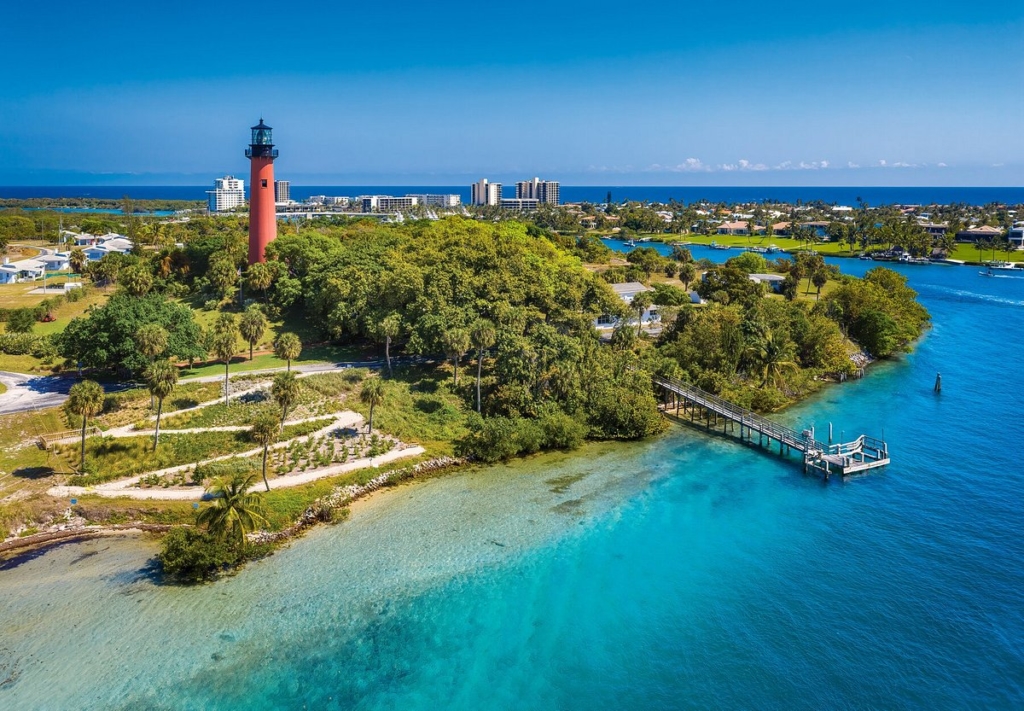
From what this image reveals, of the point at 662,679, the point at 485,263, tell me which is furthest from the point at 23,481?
the point at 485,263

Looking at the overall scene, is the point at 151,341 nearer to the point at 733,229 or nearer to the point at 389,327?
the point at 389,327

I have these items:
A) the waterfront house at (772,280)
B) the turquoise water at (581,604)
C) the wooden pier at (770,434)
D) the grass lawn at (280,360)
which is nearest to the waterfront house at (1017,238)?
the waterfront house at (772,280)

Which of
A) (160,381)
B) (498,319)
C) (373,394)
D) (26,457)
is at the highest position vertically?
(498,319)

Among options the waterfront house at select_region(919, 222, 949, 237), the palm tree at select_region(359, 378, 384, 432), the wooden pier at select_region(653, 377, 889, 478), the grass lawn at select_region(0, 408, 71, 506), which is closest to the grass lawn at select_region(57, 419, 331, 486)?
the grass lawn at select_region(0, 408, 71, 506)

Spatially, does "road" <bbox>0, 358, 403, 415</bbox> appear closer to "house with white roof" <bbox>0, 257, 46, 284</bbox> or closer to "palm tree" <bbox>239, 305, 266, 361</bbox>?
"palm tree" <bbox>239, 305, 266, 361</bbox>

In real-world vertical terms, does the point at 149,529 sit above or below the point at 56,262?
below

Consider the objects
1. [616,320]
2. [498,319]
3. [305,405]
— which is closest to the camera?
[305,405]

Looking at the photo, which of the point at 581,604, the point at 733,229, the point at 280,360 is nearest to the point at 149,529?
the point at 581,604
